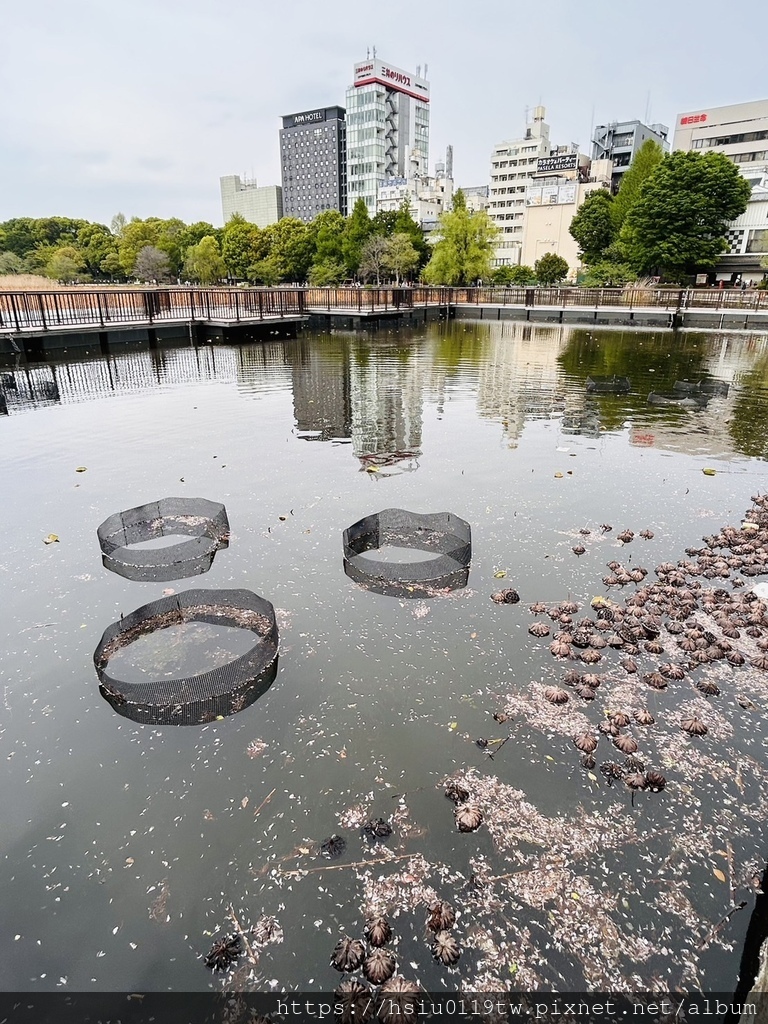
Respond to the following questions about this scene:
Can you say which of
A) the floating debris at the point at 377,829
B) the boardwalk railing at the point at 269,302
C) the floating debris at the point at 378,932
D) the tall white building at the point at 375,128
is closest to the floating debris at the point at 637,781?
the floating debris at the point at 377,829

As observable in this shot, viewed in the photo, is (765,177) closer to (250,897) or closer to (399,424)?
(399,424)

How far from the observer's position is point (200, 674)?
377 cm

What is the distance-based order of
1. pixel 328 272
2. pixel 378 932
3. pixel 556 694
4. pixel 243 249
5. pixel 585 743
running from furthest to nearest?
pixel 243 249 < pixel 328 272 < pixel 556 694 < pixel 585 743 < pixel 378 932

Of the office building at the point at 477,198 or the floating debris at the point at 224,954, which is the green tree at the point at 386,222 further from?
the floating debris at the point at 224,954

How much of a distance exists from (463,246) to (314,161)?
3872 inches

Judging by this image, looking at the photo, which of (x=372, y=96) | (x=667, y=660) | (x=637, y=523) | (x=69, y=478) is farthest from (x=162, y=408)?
(x=372, y=96)

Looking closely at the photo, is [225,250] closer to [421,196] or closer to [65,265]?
[65,265]

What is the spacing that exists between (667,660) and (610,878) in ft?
6.04

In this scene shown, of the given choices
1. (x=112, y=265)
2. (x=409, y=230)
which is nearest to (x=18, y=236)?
(x=112, y=265)

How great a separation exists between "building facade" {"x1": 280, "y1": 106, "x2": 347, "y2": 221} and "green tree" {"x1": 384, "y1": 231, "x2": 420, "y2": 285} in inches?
2877

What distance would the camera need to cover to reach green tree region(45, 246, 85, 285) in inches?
2584

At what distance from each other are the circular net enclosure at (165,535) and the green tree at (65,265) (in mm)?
71757

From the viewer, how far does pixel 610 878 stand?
8.30 ft

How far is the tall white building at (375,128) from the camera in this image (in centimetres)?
11025
